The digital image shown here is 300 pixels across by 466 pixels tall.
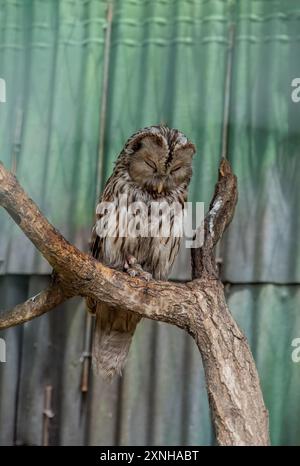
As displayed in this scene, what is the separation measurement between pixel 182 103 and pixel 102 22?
48 cm

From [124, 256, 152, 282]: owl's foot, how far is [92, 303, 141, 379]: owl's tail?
18 centimetres

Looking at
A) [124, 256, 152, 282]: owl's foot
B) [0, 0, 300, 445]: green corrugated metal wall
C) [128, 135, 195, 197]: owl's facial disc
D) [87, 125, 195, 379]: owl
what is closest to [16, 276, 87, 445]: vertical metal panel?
[0, 0, 300, 445]: green corrugated metal wall

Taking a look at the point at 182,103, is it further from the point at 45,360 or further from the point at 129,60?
the point at 45,360

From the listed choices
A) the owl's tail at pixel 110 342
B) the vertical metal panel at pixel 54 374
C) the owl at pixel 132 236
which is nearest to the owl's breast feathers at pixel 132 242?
the owl at pixel 132 236

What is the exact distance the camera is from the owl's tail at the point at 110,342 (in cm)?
282

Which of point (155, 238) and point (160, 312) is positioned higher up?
point (155, 238)

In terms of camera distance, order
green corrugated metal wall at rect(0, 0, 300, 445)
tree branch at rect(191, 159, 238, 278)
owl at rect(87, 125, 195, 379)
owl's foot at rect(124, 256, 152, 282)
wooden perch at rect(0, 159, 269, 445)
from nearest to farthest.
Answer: wooden perch at rect(0, 159, 269, 445) < tree branch at rect(191, 159, 238, 278) < owl's foot at rect(124, 256, 152, 282) < owl at rect(87, 125, 195, 379) < green corrugated metal wall at rect(0, 0, 300, 445)

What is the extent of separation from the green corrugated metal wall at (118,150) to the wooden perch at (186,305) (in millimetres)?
896

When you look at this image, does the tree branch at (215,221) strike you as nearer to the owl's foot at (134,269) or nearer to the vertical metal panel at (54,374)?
the owl's foot at (134,269)

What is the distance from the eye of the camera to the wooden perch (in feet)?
6.79

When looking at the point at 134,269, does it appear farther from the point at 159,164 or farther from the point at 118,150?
the point at 118,150

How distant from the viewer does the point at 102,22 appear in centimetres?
335

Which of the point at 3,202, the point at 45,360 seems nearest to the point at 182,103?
the point at 45,360

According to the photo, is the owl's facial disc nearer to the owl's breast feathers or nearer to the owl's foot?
the owl's breast feathers
